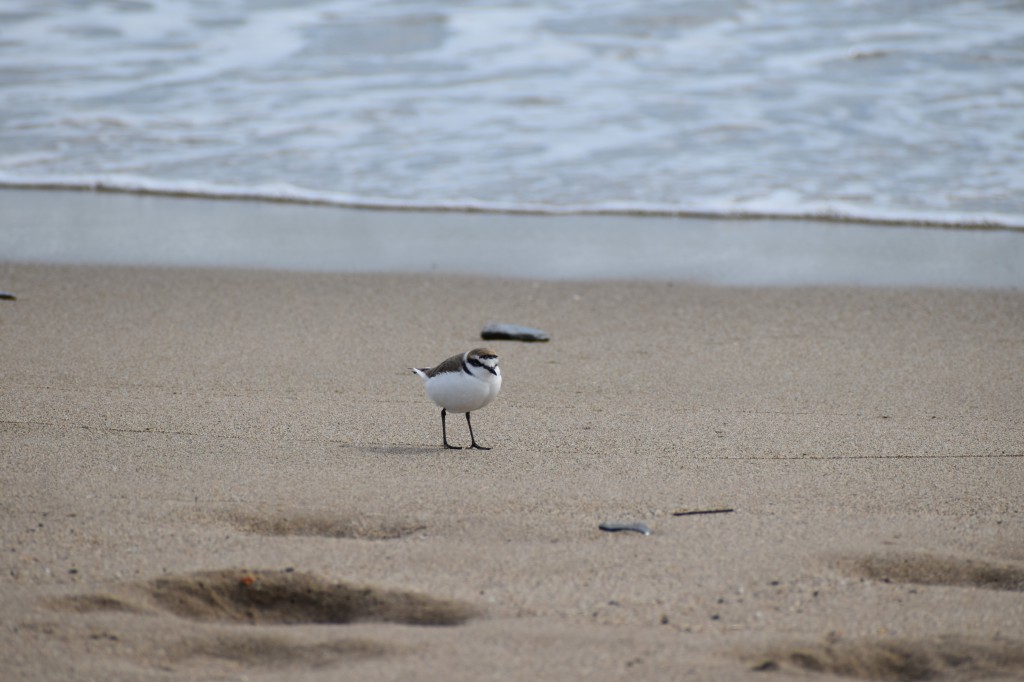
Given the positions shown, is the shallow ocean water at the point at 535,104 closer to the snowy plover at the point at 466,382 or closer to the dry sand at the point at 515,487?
the dry sand at the point at 515,487

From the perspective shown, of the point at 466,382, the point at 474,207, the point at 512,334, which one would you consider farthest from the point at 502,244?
the point at 466,382

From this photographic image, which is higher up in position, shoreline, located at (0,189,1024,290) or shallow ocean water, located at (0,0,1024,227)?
shallow ocean water, located at (0,0,1024,227)

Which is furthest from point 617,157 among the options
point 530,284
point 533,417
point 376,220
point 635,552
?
point 635,552

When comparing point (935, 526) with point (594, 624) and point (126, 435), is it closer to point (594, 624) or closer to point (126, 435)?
point (594, 624)

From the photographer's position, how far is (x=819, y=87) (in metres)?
11.3

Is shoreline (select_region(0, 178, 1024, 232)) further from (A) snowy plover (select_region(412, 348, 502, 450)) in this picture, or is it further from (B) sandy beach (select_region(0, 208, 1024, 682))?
(A) snowy plover (select_region(412, 348, 502, 450))

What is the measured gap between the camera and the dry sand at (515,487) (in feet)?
9.21

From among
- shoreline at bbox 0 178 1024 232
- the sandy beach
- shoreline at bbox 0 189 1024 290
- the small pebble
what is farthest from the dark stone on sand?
shoreline at bbox 0 178 1024 232

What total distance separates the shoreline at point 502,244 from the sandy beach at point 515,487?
479 mm

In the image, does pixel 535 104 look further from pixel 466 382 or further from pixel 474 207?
pixel 466 382

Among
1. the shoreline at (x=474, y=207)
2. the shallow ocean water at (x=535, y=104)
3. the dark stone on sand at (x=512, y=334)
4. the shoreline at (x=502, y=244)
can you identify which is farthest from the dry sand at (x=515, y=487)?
the shallow ocean water at (x=535, y=104)

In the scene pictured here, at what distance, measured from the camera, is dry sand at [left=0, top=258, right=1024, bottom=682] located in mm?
2807

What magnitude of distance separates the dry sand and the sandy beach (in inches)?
0.6

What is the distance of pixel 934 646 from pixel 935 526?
3.01 feet
